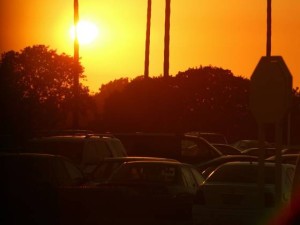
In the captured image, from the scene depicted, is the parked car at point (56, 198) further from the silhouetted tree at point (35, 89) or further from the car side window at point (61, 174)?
the silhouetted tree at point (35, 89)

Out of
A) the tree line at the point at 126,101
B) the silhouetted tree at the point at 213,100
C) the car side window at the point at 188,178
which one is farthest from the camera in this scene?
the silhouetted tree at the point at 213,100

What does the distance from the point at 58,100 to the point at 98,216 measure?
45451 millimetres

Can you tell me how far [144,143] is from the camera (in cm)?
3494

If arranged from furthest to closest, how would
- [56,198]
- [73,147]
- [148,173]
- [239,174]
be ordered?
[73,147] < [148,173] < [239,174] < [56,198]

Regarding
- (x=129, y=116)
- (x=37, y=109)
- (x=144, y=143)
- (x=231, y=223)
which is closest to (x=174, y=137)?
(x=144, y=143)

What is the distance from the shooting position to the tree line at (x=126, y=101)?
3741cm

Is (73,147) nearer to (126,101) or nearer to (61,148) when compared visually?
(61,148)

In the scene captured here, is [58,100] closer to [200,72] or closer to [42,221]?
[200,72]

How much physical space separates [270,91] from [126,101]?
45.7 metres

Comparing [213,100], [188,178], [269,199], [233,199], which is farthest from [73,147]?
[213,100]

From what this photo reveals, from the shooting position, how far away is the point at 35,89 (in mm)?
48688

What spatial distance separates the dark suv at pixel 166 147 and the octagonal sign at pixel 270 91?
1760cm

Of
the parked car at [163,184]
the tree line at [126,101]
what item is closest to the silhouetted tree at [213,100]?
the tree line at [126,101]

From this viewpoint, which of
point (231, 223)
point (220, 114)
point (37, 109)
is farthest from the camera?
point (220, 114)
